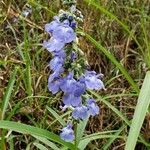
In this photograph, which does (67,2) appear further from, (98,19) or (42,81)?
(98,19)

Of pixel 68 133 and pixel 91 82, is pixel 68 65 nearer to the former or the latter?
pixel 91 82

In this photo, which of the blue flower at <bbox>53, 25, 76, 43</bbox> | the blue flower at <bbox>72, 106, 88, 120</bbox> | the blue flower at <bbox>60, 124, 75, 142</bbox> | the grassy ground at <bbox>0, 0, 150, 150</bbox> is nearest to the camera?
the blue flower at <bbox>53, 25, 76, 43</bbox>

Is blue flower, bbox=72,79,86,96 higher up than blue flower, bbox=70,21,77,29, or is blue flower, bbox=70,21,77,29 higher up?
blue flower, bbox=70,21,77,29

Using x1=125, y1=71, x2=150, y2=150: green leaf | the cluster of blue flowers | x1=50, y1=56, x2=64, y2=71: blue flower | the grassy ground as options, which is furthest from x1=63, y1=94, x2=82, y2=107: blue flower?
the grassy ground

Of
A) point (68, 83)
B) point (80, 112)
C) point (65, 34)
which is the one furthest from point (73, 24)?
point (80, 112)

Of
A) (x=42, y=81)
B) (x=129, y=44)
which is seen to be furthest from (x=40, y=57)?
(x=129, y=44)

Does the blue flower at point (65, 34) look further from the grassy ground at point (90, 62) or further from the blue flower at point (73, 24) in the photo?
the grassy ground at point (90, 62)

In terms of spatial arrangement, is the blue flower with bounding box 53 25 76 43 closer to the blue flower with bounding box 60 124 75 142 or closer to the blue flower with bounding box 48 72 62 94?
the blue flower with bounding box 48 72 62 94
